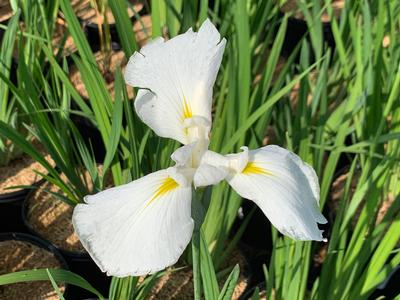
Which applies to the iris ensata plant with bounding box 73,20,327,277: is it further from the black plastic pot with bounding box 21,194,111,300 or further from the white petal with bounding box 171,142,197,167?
the black plastic pot with bounding box 21,194,111,300

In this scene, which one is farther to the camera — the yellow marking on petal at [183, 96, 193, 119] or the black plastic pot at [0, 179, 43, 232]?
the black plastic pot at [0, 179, 43, 232]

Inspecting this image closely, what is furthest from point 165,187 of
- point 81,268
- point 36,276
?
point 81,268

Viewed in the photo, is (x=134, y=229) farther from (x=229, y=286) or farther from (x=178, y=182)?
(x=229, y=286)

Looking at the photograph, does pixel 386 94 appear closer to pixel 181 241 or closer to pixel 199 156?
pixel 199 156

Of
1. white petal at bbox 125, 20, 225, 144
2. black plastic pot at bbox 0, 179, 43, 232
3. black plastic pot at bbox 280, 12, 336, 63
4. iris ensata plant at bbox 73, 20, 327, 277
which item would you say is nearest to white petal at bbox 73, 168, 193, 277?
iris ensata plant at bbox 73, 20, 327, 277

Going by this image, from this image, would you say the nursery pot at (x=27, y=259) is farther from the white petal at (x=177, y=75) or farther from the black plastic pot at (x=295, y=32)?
the black plastic pot at (x=295, y=32)

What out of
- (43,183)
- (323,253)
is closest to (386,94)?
(323,253)

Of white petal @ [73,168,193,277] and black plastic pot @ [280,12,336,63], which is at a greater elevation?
white petal @ [73,168,193,277]
